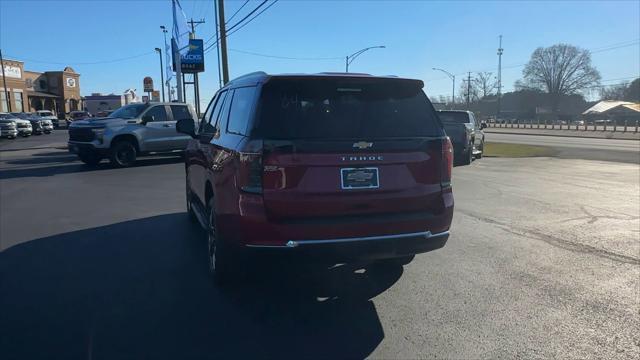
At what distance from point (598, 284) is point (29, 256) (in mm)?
6293

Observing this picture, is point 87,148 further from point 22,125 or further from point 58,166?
point 22,125

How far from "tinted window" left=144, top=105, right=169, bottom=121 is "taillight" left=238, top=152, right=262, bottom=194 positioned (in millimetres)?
12849

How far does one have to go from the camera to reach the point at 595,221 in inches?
301

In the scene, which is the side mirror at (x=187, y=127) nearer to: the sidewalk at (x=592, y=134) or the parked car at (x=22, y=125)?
the parked car at (x=22, y=125)

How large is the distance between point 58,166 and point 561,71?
126708 millimetres

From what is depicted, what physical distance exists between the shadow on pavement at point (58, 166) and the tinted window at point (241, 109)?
36.3 feet

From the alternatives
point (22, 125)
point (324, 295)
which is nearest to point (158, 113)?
point (324, 295)

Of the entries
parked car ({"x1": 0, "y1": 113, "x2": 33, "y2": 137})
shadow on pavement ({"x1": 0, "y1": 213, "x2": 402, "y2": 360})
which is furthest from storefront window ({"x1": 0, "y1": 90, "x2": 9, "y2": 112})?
shadow on pavement ({"x1": 0, "y1": 213, "x2": 402, "y2": 360})

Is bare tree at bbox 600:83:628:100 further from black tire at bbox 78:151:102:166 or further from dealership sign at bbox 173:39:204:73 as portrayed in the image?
black tire at bbox 78:151:102:166

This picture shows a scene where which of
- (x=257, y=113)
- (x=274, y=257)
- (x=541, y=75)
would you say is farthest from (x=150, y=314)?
(x=541, y=75)

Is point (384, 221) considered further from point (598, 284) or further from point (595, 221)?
point (595, 221)

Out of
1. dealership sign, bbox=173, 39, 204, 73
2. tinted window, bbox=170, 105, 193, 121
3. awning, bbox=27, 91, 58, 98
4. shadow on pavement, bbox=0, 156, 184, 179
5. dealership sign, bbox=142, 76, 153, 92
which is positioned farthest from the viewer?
awning, bbox=27, 91, 58, 98

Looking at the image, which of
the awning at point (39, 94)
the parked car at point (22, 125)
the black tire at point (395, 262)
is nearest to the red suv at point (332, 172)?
the black tire at point (395, 262)

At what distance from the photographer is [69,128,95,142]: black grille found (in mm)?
14680
